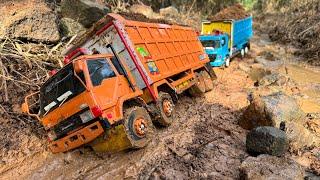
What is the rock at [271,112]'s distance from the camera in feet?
26.3

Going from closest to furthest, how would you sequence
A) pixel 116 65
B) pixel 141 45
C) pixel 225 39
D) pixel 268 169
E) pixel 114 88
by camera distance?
pixel 268 169 < pixel 114 88 < pixel 116 65 < pixel 141 45 < pixel 225 39

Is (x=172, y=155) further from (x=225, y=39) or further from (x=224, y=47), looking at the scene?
(x=225, y=39)

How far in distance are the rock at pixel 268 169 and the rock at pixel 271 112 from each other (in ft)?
5.56

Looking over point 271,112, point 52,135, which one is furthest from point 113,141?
point 271,112

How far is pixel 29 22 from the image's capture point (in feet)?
36.3

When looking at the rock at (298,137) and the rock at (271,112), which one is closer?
the rock at (298,137)

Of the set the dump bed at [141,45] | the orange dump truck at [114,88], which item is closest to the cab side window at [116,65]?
the orange dump truck at [114,88]

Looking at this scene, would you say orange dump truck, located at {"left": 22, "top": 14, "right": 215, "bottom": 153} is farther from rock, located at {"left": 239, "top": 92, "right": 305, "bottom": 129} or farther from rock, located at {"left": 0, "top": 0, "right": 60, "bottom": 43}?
rock, located at {"left": 0, "top": 0, "right": 60, "bottom": 43}

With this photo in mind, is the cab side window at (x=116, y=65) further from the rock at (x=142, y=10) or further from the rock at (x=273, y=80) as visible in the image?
the rock at (x=142, y=10)

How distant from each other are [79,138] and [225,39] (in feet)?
30.5

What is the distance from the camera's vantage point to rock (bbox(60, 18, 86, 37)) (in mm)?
12422

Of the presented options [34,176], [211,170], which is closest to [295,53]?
[211,170]

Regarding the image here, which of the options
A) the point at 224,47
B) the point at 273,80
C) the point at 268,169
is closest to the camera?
the point at 268,169

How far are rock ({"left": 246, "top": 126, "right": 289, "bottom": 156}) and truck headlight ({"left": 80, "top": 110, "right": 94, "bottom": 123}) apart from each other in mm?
2913
